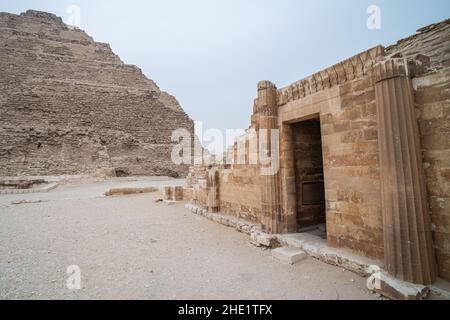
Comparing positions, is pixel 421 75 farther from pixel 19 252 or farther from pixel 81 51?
pixel 81 51

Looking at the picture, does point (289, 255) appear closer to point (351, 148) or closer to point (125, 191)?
point (351, 148)

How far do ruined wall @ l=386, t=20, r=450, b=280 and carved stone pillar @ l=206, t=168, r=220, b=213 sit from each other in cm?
470

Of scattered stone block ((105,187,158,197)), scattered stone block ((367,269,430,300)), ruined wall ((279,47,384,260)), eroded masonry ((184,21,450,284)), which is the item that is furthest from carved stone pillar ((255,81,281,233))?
scattered stone block ((105,187,158,197))

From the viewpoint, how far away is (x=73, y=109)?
118ft

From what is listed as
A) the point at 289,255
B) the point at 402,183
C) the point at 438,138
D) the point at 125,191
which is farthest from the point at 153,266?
the point at 125,191

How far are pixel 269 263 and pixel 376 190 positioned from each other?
69.9 inches

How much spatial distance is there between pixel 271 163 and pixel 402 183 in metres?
2.21

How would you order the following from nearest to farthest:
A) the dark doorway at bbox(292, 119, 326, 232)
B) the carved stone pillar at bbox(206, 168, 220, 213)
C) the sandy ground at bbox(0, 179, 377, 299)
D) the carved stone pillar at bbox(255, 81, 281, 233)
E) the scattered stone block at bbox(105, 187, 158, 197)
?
the sandy ground at bbox(0, 179, 377, 299), the carved stone pillar at bbox(255, 81, 281, 233), the dark doorway at bbox(292, 119, 326, 232), the carved stone pillar at bbox(206, 168, 220, 213), the scattered stone block at bbox(105, 187, 158, 197)

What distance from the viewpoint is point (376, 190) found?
9.55 ft

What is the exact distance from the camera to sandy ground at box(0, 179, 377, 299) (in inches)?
109

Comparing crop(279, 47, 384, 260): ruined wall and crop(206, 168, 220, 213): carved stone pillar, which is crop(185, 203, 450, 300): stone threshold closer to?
crop(279, 47, 384, 260): ruined wall

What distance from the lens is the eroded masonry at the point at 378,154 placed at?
2395mm
